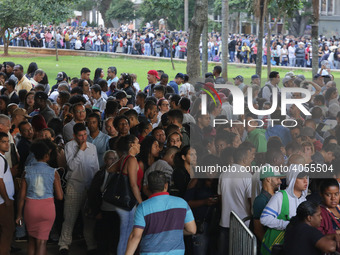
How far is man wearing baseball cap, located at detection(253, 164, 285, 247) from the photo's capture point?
21.2 ft

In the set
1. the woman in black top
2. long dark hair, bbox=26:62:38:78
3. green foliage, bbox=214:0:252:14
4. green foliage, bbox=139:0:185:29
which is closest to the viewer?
the woman in black top

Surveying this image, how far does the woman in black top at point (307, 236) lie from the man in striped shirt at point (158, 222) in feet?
3.09

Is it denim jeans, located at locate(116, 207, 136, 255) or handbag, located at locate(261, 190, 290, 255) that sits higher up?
handbag, located at locate(261, 190, 290, 255)

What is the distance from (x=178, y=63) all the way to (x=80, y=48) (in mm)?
9113

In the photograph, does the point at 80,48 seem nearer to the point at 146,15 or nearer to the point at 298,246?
the point at 146,15

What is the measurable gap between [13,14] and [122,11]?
34252mm

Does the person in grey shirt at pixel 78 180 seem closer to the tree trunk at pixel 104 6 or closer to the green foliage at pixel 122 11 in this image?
the green foliage at pixel 122 11

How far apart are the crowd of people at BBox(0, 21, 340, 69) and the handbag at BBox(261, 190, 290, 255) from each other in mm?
30269

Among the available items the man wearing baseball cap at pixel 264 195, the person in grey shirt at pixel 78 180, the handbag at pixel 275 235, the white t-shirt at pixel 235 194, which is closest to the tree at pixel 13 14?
the person in grey shirt at pixel 78 180

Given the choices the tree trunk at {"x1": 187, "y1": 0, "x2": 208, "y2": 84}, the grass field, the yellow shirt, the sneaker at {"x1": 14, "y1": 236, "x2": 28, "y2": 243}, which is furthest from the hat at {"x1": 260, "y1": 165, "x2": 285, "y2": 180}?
the grass field

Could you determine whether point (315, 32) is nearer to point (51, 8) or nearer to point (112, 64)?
point (51, 8)

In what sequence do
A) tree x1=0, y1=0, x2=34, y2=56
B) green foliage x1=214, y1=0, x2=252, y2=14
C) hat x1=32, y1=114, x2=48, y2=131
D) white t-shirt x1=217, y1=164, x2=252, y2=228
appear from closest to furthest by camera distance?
white t-shirt x1=217, y1=164, x2=252, y2=228 < hat x1=32, y1=114, x2=48, y2=131 < tree x1=0, y1=0, x2=34, y2=56 < green foliage x1=214, y1=0, x2=252, y2=14

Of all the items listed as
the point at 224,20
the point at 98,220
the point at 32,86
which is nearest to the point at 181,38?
the point at 224,20

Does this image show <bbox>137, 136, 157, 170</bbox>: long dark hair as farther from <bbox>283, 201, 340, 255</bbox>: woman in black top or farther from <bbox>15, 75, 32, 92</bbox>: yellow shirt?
<bbox>15, 75, 32, 92</bbox>: yellow shirt
